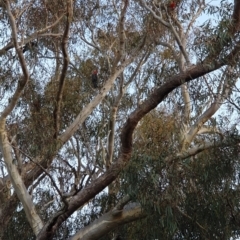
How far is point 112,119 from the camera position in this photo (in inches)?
328

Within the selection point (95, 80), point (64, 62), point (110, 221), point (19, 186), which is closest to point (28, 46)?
point (64, 62)

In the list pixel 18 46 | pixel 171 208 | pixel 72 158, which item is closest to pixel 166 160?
pixel 171 208

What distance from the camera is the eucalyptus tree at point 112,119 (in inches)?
245

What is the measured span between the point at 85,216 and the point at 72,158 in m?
0.93

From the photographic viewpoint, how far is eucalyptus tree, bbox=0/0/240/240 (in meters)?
6.23

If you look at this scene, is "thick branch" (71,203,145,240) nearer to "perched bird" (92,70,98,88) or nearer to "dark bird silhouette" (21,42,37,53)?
"dark bird silhouette" (21,42,37,53)

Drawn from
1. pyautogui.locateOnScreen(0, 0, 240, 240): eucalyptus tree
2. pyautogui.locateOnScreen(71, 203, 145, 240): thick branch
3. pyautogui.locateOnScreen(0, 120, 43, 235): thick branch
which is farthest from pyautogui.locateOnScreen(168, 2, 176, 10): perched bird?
pyautogui.locateOnScreen(71, 203, 145, 240): thick branch

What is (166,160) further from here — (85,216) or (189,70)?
(85,216)

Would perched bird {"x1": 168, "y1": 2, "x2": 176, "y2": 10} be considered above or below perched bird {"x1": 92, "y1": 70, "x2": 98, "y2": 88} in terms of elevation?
below

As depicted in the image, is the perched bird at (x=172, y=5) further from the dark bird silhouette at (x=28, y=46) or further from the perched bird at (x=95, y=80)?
the dark bird silhouette at (x=28, y=46)

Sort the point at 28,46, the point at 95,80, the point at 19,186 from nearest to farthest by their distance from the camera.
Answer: the point at 19,186 → the point at 28,46 → the point at 95,80

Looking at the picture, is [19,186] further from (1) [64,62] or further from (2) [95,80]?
(2) [95,80]

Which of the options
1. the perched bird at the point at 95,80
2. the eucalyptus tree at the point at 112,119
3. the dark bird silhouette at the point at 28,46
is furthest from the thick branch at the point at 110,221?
the perched bird at the point at 95,80

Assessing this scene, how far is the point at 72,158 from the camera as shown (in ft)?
29.5
